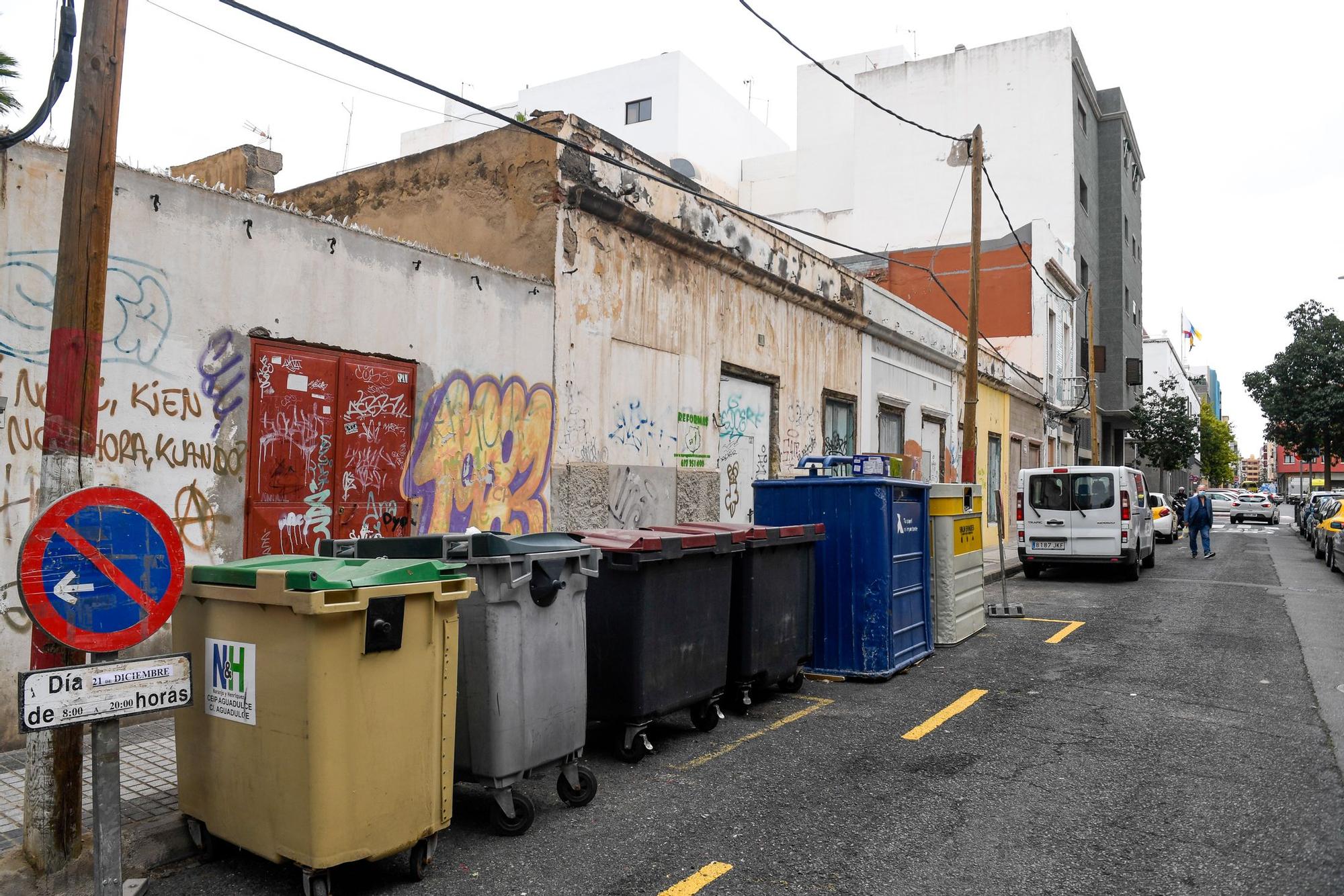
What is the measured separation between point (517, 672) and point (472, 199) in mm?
7138

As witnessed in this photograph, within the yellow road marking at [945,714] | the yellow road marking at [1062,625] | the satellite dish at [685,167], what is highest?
the satellite dish at [685,167]

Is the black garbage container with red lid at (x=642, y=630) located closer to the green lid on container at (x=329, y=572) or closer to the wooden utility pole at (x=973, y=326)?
the green lid on container at (x=329, y=572)

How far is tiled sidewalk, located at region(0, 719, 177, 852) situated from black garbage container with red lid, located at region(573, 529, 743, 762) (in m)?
2.29

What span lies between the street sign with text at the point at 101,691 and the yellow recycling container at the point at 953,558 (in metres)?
6.78

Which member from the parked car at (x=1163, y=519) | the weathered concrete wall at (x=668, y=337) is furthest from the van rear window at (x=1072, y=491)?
the parked car at (x=1163, y=519)

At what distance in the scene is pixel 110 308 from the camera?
19.8 feet

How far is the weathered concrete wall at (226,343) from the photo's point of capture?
5.61 m

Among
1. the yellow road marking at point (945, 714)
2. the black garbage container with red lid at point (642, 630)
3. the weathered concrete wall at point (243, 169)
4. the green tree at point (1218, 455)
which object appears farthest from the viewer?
the green tree at point (1218, 455)

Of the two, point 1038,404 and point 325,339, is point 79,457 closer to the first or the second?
point 325,339

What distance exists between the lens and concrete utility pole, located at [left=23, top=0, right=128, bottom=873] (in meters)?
3.78

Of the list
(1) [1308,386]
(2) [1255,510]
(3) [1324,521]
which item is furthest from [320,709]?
(2) [1255,510]

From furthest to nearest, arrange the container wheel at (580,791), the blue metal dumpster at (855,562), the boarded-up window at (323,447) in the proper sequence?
the blue metal dumpster at (855,562), the boarded-up window at (323,447), the container wheel at (580,791)

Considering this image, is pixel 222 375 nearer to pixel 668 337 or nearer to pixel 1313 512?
pixel 668 337

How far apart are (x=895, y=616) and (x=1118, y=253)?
120 feet
